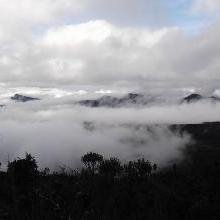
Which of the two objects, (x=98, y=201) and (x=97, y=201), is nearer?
(x=97, y=201)

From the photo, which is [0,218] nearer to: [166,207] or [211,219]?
[166,207]

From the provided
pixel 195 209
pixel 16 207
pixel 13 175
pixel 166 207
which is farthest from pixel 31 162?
pixel 195 209

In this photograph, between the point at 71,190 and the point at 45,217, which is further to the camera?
the point at 71,190

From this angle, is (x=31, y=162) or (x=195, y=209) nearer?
(x=195, y=209)

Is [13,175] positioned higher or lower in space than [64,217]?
higher

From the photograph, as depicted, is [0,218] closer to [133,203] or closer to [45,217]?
[45,217]

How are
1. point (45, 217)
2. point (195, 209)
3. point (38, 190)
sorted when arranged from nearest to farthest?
point (195, 209) → point (45, 217) → point (38, 190)

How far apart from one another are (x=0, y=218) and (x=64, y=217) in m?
16.1

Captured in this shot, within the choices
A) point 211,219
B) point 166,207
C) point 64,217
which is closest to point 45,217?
point 64,217

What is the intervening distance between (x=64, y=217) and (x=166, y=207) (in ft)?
93.0

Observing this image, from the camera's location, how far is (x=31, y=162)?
5694 inches

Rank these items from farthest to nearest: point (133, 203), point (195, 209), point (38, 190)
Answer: point (38, 190), point (133, 203), point (195, 209)

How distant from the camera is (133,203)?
139 metres

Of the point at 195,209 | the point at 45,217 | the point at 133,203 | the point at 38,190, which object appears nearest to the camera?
the point at 195,209
